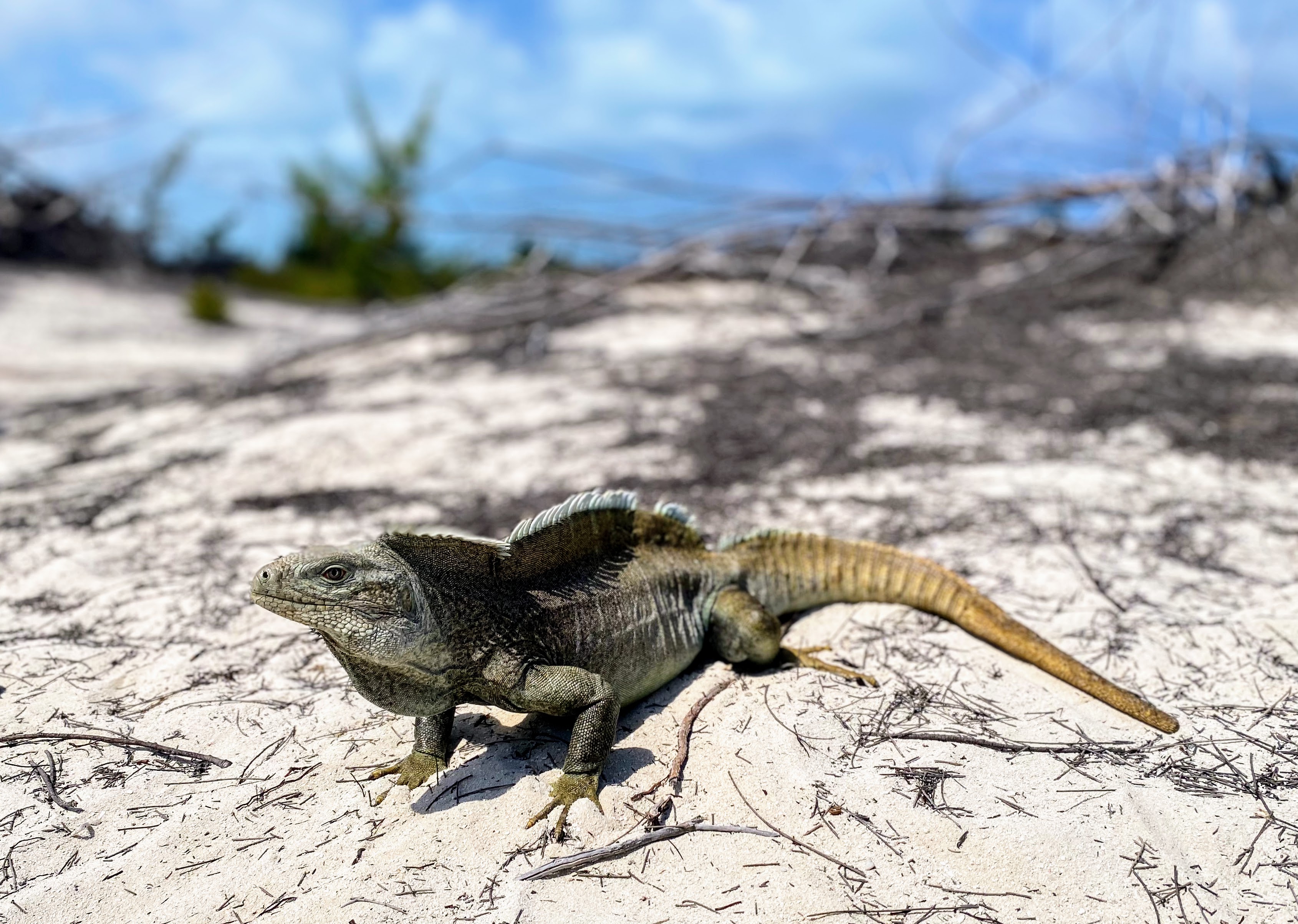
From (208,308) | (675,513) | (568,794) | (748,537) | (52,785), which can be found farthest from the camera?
(208,308)

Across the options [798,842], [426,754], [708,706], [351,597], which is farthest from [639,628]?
[351,597]

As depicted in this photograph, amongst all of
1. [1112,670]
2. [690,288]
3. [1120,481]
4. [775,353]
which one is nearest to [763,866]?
[1112,670]

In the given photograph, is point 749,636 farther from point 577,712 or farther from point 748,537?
point 577,712

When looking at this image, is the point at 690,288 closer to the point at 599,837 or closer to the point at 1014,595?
the point at 1014,595

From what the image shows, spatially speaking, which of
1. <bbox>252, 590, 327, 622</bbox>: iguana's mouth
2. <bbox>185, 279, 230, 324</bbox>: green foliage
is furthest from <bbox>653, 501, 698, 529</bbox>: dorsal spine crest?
<bbox>185, 279, 230, 324</bbox>: green foliage

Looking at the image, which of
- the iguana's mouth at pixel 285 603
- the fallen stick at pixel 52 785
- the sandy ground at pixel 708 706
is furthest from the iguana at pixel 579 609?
the fallen stick at pixel 52 785

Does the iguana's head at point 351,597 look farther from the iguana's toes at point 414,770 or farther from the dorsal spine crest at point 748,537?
the dorsal spine crest at point 748,537
